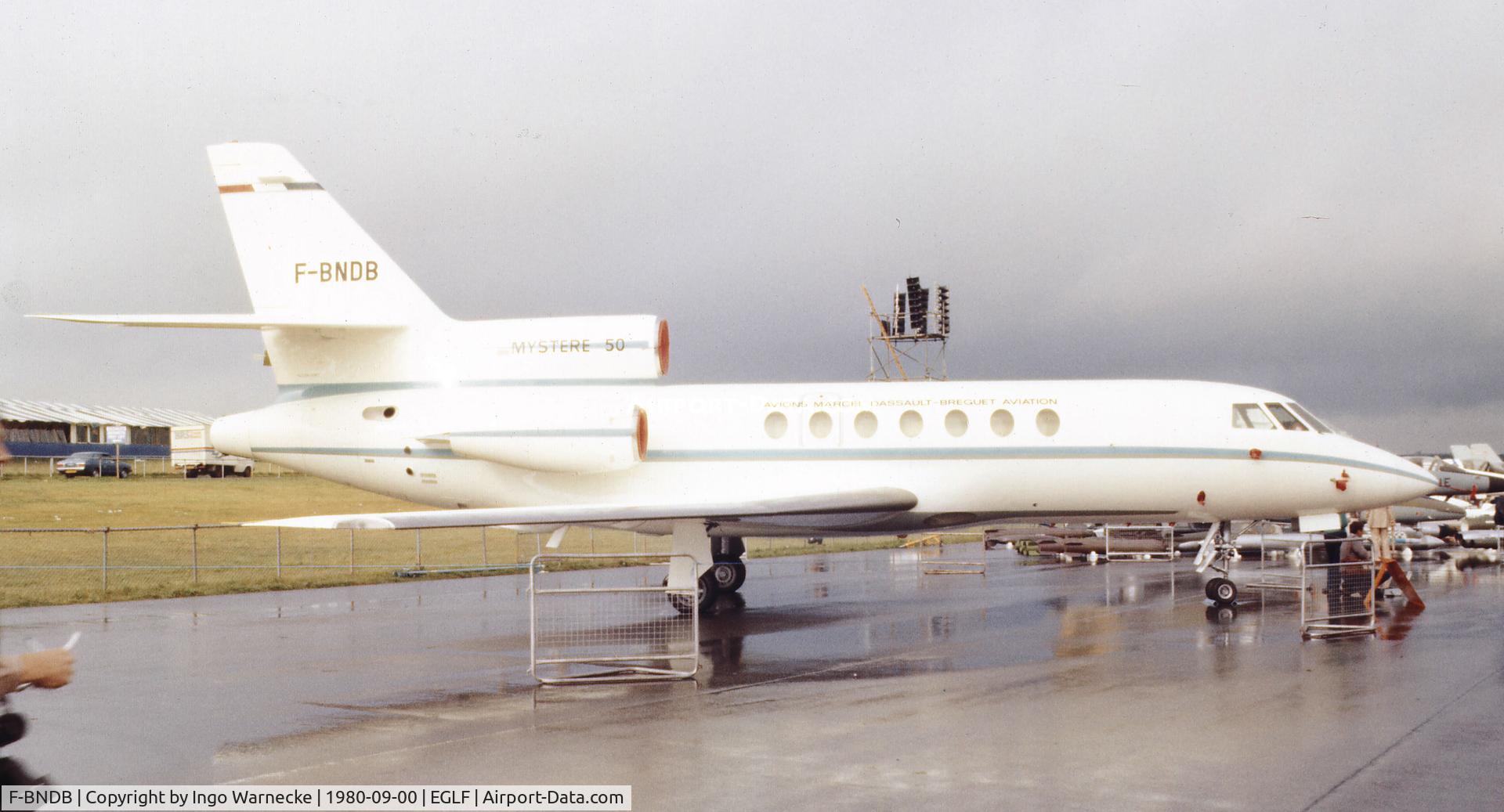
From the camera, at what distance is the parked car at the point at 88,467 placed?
5647 centimetres

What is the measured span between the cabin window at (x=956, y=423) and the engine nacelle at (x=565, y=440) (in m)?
4.45

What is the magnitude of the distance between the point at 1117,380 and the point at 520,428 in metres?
8.88

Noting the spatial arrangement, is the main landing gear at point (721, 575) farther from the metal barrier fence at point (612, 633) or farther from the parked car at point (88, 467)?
the parked car at point (88, 467)

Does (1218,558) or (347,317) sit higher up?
(347,317)

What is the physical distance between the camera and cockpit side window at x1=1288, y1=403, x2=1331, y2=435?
15.7 m

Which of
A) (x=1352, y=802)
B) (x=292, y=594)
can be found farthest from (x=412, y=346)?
(x=1352, y=802)

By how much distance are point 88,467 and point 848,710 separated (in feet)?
196

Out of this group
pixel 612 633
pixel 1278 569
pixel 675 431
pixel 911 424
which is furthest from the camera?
pixel 1278 569

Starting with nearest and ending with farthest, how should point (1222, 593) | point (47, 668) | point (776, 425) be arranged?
point (47, 668) → point (1222, 593) → point (776, 425)

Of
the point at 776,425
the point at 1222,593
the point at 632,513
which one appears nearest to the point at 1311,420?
the point at 1222,593

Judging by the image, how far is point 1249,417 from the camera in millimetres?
15672

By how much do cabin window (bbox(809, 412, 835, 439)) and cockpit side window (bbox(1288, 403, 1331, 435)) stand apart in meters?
6.66

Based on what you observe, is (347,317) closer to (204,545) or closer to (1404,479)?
(1404,479)

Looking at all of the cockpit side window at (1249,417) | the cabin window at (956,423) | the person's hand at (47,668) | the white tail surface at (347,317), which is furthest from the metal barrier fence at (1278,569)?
the person's hand at (47,668)
